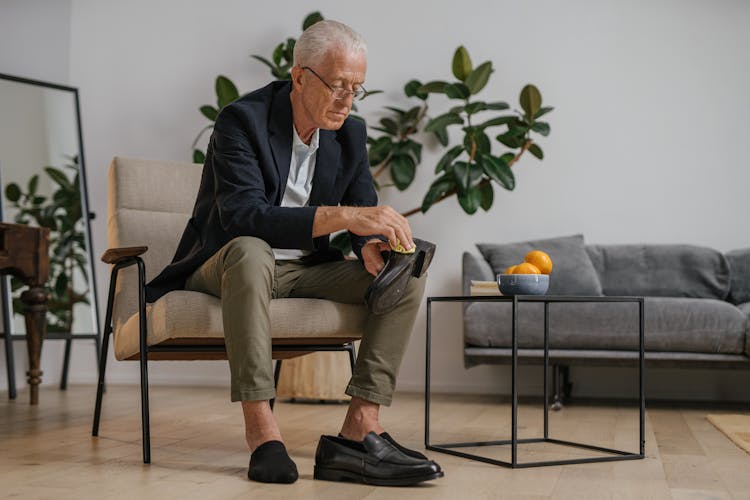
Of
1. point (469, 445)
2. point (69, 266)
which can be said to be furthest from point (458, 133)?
point (469, 445)

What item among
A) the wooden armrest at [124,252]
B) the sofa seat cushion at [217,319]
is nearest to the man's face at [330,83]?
the sofa seat cushion at [217,319]

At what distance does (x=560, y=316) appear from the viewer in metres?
3.68

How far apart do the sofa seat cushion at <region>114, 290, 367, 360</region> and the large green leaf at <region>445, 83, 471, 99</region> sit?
2065 millimetres

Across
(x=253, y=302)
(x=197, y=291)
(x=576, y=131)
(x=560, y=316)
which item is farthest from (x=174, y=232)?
(x=576, y=131)

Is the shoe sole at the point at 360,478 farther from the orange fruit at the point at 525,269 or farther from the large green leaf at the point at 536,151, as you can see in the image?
the large green leaf at the point at 536,151

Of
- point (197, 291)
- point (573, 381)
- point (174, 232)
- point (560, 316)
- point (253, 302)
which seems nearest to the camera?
point (253, 302)

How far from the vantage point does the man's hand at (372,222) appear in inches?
77.9

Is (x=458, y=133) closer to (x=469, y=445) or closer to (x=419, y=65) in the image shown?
(x=419, y=65)

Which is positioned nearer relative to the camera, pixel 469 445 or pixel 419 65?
pixel 469 445

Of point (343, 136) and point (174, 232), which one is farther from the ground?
point (343, 136)

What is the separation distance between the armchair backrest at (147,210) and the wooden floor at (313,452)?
446mm

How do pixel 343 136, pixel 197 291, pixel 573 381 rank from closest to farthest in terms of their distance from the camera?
pixel 197 291 → pixel 343 136 → pixel 573 381

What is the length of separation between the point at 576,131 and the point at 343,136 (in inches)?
91.6

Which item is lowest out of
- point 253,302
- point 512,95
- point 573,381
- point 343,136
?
point 573,381
